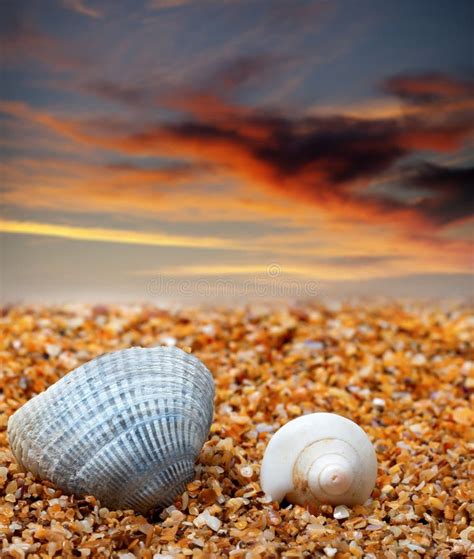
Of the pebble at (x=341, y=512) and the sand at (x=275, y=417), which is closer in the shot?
the sand at (x=275, y=417)

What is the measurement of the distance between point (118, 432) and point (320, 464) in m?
0.97

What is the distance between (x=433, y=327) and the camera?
6953 millimetres

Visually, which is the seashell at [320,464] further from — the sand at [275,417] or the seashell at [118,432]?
the seashell at [118,432]

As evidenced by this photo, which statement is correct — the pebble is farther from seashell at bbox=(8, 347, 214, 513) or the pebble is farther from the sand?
seashell at bbox=(8, 347, 214, 513)

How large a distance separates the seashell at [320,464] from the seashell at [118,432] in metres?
0.40

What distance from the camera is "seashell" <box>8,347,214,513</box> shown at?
335 centimetres

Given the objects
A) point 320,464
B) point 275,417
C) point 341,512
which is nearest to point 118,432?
point 320,464

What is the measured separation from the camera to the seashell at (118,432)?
335 cm

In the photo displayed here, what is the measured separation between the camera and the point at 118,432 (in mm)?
3365

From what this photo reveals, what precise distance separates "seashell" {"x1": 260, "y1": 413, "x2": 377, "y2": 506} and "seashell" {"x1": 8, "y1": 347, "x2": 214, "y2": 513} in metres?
0.40

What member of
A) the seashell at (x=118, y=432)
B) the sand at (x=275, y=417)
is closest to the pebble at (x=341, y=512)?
the sand at (x=275, y=417)

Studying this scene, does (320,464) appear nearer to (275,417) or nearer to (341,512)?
(341,512)

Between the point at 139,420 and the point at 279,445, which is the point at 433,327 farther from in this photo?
the point at 139,420

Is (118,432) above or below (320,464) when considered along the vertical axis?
above
